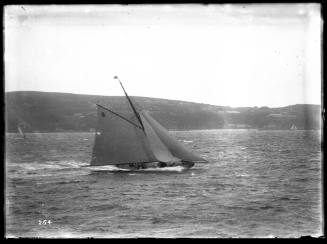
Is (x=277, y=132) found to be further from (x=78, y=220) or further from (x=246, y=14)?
(x=78, y=220)

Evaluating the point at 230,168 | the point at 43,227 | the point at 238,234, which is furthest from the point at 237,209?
the point at 43,227

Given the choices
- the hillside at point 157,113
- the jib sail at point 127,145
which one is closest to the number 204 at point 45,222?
the hillside at point 157,113

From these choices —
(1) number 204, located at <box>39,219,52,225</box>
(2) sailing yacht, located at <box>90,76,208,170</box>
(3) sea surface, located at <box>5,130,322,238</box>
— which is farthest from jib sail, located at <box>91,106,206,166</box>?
(1) number 204, located at <box>39,219,52,225</box>

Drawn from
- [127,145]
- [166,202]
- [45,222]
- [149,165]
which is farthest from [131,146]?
[45,222]

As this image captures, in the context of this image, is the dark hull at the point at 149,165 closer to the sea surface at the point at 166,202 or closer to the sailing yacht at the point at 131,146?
the sailing yacht at the point at 131,146

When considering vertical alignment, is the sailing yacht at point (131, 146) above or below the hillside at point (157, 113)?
below

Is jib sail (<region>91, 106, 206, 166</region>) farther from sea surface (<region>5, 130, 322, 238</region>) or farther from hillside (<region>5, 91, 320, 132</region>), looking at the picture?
sea surface (<region>5, 130, 322, 238</region>)
